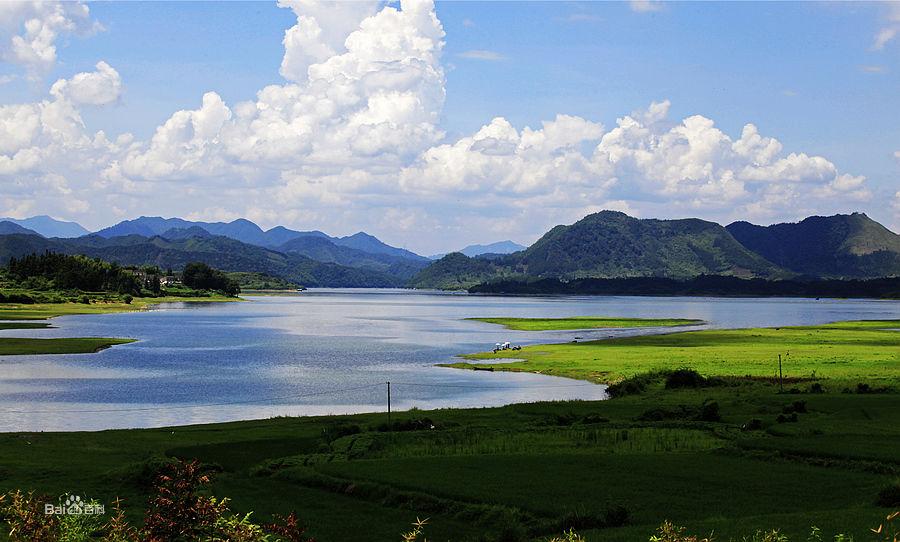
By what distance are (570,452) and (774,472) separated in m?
9.87

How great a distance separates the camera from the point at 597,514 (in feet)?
90.6

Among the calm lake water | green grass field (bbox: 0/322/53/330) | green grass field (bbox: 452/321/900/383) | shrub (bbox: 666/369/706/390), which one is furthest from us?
green grass field (bbox: 0/322/53/330)

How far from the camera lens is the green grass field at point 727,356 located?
8438 cm

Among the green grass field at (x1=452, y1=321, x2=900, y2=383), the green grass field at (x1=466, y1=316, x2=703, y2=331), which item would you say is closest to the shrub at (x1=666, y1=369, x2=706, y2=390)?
the green grass field at (x1=452, y1=321, x2=900, y2=383)

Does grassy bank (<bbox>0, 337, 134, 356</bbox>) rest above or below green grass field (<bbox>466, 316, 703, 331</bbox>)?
above

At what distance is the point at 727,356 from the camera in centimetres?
10075

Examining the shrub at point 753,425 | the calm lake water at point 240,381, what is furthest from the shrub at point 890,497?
the calm lake water at point 240,381

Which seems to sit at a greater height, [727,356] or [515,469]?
[515,469]

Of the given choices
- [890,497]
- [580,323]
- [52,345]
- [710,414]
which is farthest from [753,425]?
[580,323]

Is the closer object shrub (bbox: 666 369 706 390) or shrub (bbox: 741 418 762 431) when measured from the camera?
shrub (bbox: 741 418 762 431)

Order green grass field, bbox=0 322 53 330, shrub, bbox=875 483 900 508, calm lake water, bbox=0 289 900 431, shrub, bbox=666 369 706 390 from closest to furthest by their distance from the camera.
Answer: shrub, bbox=875 483 900 508 < calm lake water, bbox=0 289 900 431 < shrub, bbox=666 369 706 390 < green grass field, bbox=0 322 53 330

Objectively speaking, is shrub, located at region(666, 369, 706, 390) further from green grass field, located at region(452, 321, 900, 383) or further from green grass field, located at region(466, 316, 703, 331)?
green grass field, located at region(466, 316, 703, 331)

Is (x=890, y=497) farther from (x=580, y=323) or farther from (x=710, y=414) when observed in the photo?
(x=580, y=323)

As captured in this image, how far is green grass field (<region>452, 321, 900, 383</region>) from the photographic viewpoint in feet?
277
